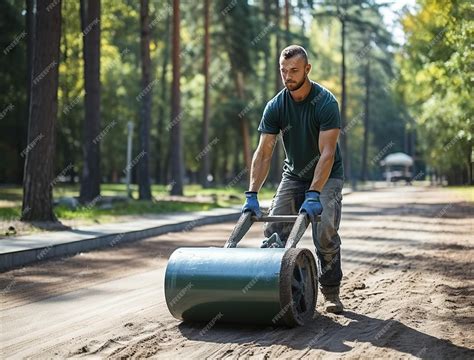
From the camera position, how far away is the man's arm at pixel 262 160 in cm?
652

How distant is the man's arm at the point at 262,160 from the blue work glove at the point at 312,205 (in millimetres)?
542

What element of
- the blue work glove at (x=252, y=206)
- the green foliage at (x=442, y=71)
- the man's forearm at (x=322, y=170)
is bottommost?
the blue work glove at (x=252, y=206)

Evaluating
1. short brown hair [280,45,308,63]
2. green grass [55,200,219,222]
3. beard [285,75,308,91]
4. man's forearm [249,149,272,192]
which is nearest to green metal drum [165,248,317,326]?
man's forearm [249,149,272,192]

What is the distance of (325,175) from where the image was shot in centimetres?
615

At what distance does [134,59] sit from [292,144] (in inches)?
1817

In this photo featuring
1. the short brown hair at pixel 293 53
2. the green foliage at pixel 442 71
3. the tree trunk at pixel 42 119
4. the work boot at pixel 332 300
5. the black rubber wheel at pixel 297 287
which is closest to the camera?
the black rubber wheel at pixel 297 287

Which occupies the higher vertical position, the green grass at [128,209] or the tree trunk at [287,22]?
the tree trunk at [287,22]

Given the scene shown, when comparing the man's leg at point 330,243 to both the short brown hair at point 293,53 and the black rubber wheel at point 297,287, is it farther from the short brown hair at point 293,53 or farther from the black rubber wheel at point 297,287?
the short brown hair at point 293,53

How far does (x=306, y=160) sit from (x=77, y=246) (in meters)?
6.93

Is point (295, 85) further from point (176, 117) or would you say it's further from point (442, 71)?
point (176, 117)

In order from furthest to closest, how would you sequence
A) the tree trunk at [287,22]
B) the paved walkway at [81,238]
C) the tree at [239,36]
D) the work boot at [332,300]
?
the tree trunk at [287,22] → the tree at [239,36] → the paved walkway at [81,238] → the work boot at [332,300]

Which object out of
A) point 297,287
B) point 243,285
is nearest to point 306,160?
point 297,287

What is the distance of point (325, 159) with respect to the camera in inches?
242

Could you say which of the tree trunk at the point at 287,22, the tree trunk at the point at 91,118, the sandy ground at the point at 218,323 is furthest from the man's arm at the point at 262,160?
the tree trunk at the point at 287,22
